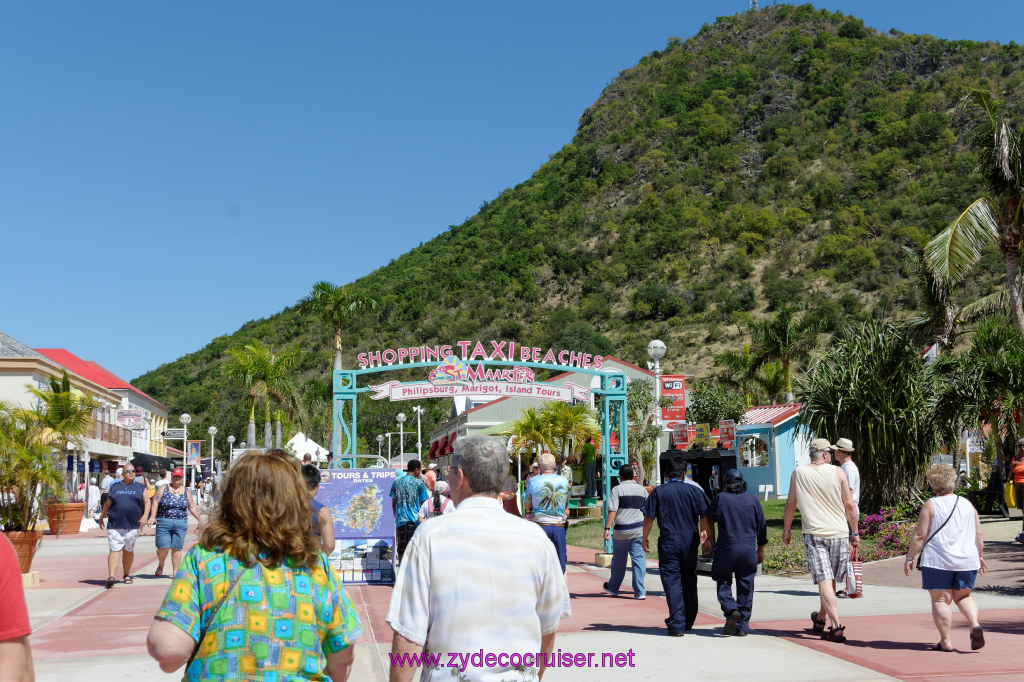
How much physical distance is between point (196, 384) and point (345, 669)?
349 ft

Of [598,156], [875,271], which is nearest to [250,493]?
[875,271]

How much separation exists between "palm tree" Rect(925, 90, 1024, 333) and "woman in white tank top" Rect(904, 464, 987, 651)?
12334mm

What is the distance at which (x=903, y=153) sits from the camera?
93.4m

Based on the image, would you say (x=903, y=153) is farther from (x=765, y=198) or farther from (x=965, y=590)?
(x=965, y=590)

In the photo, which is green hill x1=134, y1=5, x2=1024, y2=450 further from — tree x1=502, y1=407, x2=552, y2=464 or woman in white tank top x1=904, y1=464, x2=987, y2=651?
woman in white tank top x1=904, y1=464, x2=987, y2=651

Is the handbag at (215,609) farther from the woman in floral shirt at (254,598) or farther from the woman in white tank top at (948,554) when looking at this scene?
the woman in white tank top at (948,554)

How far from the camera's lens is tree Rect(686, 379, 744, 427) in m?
55.4

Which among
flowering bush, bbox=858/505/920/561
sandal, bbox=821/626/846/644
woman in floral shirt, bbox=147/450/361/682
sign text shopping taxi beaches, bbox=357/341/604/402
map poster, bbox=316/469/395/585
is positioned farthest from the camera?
sign text shopping taxi beaches, bbox=357/341/604/402

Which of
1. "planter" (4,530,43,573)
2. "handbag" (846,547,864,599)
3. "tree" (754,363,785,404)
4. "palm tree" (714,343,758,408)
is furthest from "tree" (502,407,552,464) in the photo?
"handbag" (846,547,864,599)

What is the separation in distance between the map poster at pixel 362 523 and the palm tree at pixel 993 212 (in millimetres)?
12173

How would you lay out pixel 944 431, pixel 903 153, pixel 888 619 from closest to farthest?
pixel 888 619
pixel 944 431
pixel 903 153

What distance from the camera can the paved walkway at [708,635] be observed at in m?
7.26

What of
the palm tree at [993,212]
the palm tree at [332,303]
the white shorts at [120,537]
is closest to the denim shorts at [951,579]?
the white shorts at [120,537]

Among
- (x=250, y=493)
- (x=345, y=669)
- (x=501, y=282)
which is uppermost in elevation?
(x=501, y=282)
